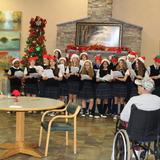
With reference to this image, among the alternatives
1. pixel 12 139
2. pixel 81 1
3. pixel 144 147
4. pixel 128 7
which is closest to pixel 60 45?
pixel 81 1

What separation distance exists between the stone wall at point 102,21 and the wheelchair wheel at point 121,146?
27.1ft

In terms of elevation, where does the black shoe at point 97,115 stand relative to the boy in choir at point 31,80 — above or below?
below

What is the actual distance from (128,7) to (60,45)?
2862 millimetres

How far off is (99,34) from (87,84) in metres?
4.31

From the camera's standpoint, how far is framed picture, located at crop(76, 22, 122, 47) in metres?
12.6

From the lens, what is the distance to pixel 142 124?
4352 mm

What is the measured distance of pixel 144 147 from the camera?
15.3 feet

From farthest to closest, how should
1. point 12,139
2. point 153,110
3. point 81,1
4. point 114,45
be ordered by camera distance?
point 81,1, point 114,45, point 12,139, point 153,110

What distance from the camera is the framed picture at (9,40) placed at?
1329cm

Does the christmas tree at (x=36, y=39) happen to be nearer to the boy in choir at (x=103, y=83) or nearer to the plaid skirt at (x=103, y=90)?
the boy in choir at (x=103, y=83)

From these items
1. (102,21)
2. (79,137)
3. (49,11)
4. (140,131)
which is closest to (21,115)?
(79,137)

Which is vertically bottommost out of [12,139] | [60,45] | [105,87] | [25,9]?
[12,139]

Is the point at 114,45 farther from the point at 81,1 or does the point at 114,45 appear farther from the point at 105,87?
the point at 105,87

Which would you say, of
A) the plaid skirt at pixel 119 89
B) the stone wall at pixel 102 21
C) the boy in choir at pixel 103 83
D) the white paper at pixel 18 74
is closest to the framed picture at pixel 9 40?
the stone wall at pixel 102 21
